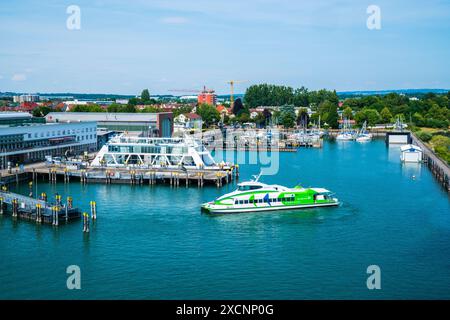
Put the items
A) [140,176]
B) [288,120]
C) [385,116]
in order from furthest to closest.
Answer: [385,116]
[288,120]
[140,176]

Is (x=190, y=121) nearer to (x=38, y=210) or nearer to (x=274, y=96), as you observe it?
(x=274, y=96)

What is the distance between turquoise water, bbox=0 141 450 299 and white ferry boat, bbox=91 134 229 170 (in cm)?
479

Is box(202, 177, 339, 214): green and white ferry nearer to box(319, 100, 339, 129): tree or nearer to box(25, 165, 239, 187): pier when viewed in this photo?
box(25, 165, 239, 187): pier

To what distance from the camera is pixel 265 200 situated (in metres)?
21.1

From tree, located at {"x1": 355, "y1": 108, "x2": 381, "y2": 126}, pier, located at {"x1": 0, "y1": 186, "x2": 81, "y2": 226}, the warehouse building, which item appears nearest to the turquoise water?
pier, located at {"x1": 0, "y1": 186, "x2": 81, "y2": 226}

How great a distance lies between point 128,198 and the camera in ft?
78.1

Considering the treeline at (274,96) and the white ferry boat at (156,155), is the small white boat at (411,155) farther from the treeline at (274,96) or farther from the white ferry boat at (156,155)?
the treeline at (274,96)

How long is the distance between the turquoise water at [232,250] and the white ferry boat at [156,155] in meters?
4.79

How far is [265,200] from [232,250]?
4.92 m

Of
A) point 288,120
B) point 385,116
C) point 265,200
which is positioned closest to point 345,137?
point 288,120

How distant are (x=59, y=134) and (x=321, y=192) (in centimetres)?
1857

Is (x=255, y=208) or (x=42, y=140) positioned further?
(x=42, y=140)
